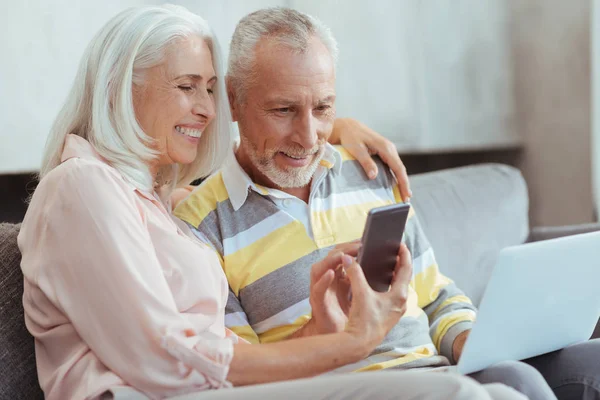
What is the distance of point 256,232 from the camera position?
5.54 feet

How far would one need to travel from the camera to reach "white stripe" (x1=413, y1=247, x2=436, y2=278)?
1820 millimetres

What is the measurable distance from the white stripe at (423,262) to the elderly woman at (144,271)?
0.42 metres

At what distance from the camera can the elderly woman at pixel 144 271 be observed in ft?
3.99

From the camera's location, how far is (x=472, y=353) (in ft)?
4.48

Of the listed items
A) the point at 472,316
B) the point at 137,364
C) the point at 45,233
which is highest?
the point at 45,233

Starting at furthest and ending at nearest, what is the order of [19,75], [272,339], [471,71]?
Answer: [471,71] → [19,75] → [272,339]

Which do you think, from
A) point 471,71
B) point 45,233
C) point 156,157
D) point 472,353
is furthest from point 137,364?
point 471,71

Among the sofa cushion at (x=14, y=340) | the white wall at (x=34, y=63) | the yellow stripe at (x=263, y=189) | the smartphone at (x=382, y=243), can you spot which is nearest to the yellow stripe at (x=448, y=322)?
the smartphone at (x=382, y=243)

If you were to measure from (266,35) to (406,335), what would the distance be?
68cm

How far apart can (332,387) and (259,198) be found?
644mm

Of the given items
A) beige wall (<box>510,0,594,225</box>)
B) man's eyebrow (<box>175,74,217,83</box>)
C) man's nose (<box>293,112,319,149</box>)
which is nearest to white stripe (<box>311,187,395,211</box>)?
man's nose (<box>293,112,319,149</box>)

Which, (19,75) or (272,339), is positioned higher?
(19,75)

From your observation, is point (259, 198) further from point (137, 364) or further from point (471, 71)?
point (471, 71)

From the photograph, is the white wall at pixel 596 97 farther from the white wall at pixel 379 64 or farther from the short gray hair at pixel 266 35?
the short gray hair at pixel 266 35
